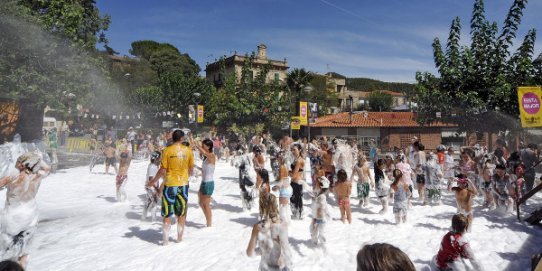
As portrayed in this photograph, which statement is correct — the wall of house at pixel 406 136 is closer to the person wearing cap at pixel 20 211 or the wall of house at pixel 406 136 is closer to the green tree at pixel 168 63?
the person wearing cap at pixel 20 211

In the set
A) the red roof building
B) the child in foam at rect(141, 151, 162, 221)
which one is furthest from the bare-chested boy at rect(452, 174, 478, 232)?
the red roof building

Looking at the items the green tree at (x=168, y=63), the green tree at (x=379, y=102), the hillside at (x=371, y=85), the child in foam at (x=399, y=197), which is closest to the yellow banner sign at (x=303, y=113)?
the child in foam at (x=399, y=197)

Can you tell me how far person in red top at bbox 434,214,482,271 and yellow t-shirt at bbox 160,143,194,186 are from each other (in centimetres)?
437

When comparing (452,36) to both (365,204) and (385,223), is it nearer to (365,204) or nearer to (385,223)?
(365,204)

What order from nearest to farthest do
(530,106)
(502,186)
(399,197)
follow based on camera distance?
(399,197) < (502,186) < (530,106)

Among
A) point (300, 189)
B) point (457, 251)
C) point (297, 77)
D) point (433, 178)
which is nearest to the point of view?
point (457, 251)

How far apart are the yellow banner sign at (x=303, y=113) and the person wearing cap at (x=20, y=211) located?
630 inches

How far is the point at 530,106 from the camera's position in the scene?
10.8 metres

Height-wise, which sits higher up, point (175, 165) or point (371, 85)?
point (371, 85)

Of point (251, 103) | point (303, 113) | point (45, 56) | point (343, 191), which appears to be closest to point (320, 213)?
point (343, 191)

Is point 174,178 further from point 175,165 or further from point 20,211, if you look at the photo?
point 20,211

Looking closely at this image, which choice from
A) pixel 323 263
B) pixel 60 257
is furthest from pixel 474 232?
pixel 60 257

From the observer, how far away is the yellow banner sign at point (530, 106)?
1066cm

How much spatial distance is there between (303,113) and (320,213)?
47.0 feet
